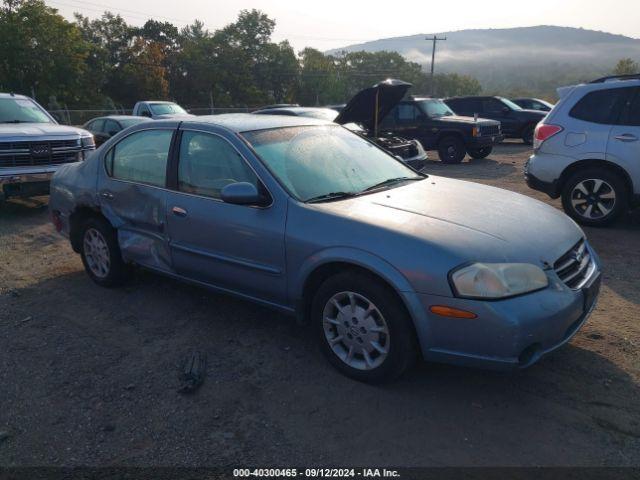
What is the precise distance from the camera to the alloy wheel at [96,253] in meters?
4.86

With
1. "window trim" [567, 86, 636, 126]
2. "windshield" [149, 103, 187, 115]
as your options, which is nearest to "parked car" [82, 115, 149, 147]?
"windshield" [149, 103, 187, 115]

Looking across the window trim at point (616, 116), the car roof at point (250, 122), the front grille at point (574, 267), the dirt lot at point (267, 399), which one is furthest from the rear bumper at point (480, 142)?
the front grille at point (574, 267)

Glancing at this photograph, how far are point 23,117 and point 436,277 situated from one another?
878 centimetres

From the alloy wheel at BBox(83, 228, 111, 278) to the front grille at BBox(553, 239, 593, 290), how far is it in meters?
3.82

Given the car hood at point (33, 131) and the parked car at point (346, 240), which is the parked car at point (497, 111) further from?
the parked car at point (346, 240)

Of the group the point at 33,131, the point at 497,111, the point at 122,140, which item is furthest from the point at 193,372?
the point at 497,111

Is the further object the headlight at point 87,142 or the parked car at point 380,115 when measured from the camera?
the parked car at point 380,115

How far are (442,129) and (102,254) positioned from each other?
35.9 feet

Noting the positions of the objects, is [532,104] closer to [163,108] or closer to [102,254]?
[163,108]

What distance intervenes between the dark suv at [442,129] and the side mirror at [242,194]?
35.6ft

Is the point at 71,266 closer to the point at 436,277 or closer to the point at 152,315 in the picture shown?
the point at 152,315

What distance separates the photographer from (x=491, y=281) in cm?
280

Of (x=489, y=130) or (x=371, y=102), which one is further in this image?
(x=489, y=130)

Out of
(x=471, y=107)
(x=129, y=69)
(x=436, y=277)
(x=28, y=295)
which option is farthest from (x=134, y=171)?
(x=129, y=69)
